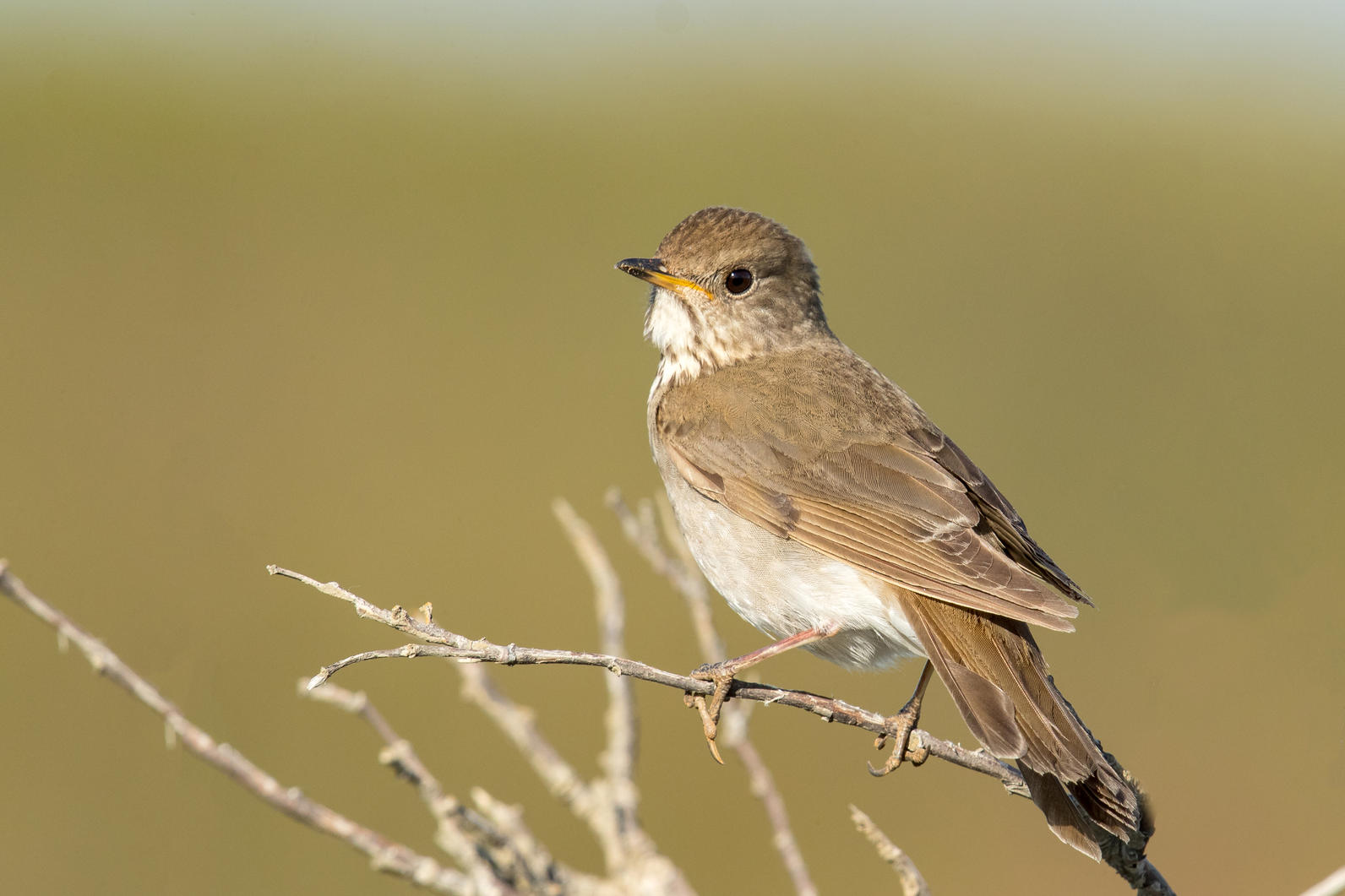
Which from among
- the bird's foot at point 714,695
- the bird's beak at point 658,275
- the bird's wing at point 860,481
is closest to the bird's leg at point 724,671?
the bird's foot at point 714,695

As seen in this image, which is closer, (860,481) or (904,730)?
(904,730)

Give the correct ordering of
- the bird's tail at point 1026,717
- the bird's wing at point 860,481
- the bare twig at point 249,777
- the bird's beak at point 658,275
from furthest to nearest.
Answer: the bird's beak at point 658,275, the bird's wing at point 860,481, the bird's tail at point 1026,717, the bare twig at point 249,777

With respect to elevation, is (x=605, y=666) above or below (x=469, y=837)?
above

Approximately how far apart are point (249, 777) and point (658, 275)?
2.77 m

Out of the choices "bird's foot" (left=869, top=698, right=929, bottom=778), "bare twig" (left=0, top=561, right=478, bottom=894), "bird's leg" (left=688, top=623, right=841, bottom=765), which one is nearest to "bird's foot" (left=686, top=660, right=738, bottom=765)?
"bird's leg" (left=688, top=623, right=841, bottom=765)

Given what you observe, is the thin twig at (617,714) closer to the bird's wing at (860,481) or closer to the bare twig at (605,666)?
the bare twig at (605,666)

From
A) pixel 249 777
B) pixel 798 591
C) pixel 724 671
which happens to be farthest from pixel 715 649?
pixel 249 777

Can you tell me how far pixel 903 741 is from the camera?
11.3 ft

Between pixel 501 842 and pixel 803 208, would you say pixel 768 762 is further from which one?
pixel 803 208

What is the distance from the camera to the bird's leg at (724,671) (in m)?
3.30

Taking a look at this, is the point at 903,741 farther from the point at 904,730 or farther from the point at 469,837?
the point at 469,837

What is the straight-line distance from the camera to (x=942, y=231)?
1193 cm

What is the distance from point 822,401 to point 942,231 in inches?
318

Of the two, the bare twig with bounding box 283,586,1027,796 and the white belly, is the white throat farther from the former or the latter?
the bare twig with bounding box 283,586,1027,796
